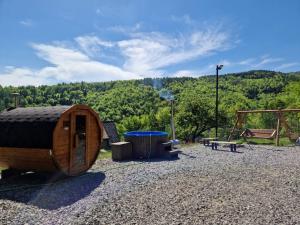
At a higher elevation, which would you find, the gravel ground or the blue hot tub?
the blue hot tub

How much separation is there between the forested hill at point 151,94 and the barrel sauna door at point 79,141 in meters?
31.0

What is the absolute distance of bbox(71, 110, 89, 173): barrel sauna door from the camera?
8.00 metres

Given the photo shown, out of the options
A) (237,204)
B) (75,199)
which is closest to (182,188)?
(237,204)

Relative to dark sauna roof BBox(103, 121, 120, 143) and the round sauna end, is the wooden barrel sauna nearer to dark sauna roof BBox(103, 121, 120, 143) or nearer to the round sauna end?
the round sauna end

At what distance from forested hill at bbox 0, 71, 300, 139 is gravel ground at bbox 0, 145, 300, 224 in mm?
29469

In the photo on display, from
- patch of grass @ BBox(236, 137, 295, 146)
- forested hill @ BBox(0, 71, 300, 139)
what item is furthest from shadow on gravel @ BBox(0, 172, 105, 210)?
forested hill @ BBox(0, 71, 300, 139)

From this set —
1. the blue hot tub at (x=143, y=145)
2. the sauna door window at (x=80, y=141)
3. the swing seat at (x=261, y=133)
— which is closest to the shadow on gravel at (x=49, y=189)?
the sauna door window at (x=80, y=141)

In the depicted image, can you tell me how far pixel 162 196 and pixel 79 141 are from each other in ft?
11.5

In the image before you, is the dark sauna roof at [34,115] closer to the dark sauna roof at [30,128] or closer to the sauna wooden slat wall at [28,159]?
the dark sauna roof at [30,128]

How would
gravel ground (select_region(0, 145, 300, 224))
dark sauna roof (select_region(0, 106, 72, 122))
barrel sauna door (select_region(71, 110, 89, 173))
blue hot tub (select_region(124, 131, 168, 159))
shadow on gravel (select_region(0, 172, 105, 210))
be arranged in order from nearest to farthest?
gravel ground (select_region(0, 145, 300, 224)), shadow on gravel (select_region(0, 172, 105, 210)), dark sauna roof (select_region(0, 106, 72, 122)), barrel sauna door (select_region(71, 110, 89, 173)), blue hot tub (select_region(124, 131, 168, 159))

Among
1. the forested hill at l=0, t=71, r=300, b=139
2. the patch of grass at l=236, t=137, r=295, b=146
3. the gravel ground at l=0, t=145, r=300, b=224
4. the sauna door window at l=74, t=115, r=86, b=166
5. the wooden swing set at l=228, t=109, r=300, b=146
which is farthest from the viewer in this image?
the forested hill at l=0, t=71, r=300, b=139

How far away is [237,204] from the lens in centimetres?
555

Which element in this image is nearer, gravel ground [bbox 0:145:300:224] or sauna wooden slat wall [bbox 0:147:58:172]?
gravel ground [bbox 0:145:300:224]

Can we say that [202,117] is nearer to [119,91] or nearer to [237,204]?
[237,204]
